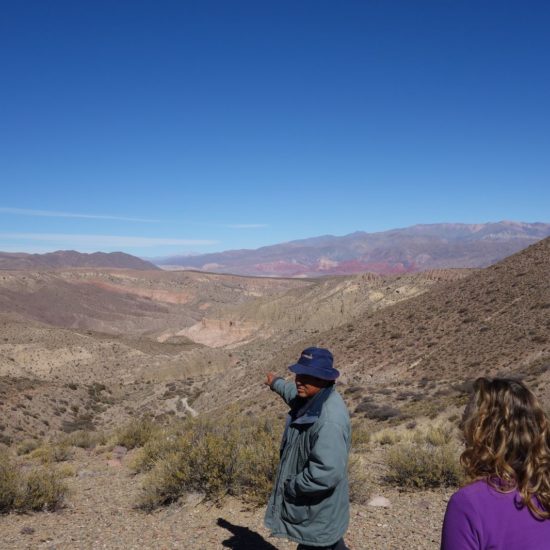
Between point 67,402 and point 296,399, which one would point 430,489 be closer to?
point 296,399

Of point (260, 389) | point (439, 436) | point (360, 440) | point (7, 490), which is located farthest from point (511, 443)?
point (260, 389)

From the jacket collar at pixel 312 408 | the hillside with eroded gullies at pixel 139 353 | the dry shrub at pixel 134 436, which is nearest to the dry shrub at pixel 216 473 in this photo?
the jacket collar at pixel 312 408

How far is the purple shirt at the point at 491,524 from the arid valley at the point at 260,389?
4201mm

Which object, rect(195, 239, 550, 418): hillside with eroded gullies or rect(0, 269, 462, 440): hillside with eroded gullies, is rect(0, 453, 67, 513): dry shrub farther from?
rect(0, 269, 462, 440): hillside with eroded gullies

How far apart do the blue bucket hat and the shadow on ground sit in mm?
3157

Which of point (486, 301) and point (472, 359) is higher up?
point (486, 301)

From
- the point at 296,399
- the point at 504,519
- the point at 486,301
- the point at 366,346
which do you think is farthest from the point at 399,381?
the point at 504,519

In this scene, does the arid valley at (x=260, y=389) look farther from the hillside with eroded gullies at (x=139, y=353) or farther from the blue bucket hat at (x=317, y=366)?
the blue bucket hat at (x=317, y=366)

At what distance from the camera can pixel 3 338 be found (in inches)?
1822

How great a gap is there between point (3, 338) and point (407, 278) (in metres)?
41.8

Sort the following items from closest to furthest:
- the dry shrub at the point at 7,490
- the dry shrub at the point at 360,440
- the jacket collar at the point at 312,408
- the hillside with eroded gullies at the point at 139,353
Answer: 1. the jacket collar at the point at 312,408
2. the dry shrub at the point at 7,490
3. the dry shrub at the point at 360,440
4. the hillside with eroded gullies at the point at 139,353

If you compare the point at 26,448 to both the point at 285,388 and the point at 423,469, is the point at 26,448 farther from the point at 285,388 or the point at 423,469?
the point at 285,388

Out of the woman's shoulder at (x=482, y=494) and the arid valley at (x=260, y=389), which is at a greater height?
the woman's shoulder at (x=482, y=494)

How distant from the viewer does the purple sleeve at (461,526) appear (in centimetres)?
188
